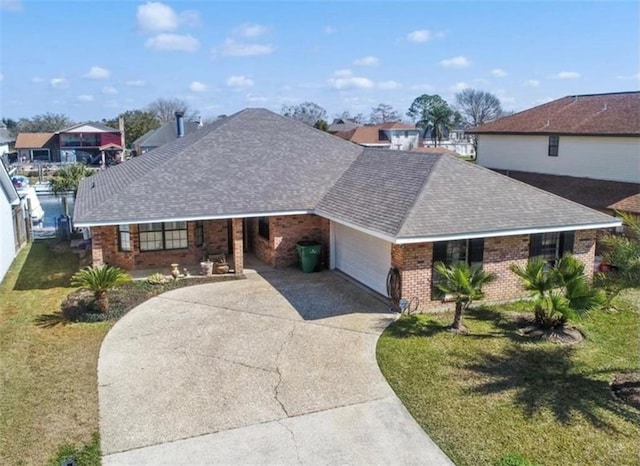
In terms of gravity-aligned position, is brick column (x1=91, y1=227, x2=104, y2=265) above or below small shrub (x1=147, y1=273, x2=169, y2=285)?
above

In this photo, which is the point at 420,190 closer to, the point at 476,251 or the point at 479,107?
the point at 476,251

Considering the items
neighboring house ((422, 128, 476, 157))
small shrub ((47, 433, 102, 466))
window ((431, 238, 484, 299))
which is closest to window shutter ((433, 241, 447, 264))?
window ((431, 238, 484, 299))

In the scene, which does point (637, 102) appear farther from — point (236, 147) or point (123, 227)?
point (123, 227)

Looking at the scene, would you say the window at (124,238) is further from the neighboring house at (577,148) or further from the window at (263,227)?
the neighboring house at (577,148)

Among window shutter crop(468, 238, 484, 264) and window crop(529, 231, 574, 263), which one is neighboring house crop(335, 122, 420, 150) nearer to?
window crop(529, 231, 574, 263)

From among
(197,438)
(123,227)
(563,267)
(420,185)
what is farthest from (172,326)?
(563,267)

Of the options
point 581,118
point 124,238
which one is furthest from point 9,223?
point 581,118

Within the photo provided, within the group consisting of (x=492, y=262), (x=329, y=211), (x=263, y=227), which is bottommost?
(x=492, y=262)
